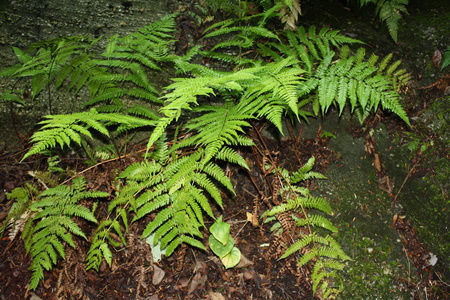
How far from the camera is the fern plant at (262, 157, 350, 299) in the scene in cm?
258

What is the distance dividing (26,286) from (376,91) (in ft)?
11.9

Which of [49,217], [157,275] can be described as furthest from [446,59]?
[49,217]

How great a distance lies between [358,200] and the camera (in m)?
3.20

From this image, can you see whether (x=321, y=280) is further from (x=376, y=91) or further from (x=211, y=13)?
(x=211, y=13)

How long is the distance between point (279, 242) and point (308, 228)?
11.7 inches

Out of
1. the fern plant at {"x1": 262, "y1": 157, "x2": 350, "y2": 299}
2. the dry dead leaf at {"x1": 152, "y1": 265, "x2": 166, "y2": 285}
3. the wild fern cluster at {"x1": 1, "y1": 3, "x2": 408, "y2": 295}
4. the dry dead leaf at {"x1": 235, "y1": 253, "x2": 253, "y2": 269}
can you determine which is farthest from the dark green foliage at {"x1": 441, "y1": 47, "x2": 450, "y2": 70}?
the dry dead leaf at {"x1": 152, "y1": 265, "x2": 166, "y2": 285}

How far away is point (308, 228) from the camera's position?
2707mm

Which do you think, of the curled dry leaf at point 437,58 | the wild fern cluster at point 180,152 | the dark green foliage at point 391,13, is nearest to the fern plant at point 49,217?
the wild fern cluster at point 180,152

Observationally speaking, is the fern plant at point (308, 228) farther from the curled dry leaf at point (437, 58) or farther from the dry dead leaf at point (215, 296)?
the curled dry leaf at point (437, 58)

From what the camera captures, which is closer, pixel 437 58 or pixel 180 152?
pixel 180 152

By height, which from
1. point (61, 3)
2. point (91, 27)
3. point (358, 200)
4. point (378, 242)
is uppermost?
point (61, 3)

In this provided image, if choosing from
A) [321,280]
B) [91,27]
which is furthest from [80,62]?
[321,280]

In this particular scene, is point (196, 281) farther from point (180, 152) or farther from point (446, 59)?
point (446, 59)

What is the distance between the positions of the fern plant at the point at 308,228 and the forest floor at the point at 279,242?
0.15 meters
